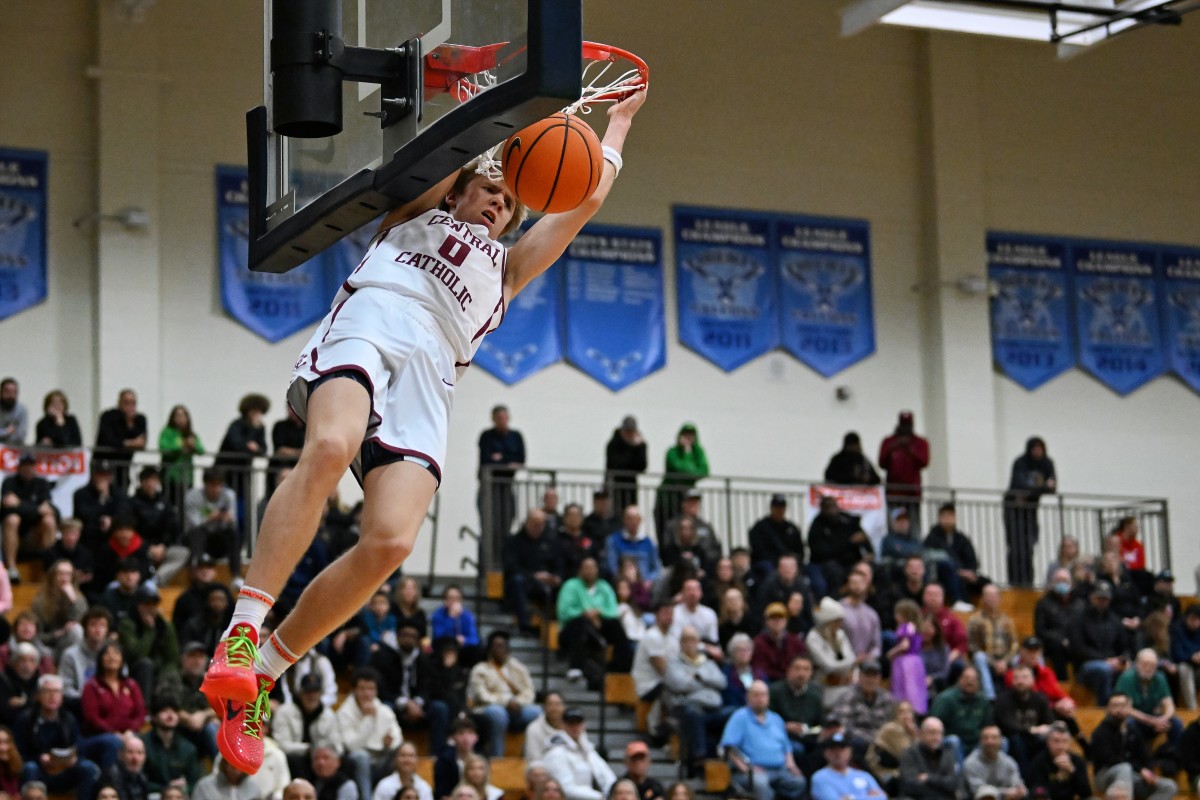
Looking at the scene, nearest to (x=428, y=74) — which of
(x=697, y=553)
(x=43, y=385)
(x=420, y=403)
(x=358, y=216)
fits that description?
(x=358, y=216)

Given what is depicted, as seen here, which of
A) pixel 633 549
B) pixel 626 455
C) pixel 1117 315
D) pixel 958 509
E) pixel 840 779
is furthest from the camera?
pixel 1117 315

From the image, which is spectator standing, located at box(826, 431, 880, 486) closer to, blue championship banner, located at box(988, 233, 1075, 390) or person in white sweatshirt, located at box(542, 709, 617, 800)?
blue championship banner, located at box(988, 233, 1075, 390)

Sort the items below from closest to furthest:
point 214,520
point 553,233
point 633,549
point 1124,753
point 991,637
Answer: point 553,233 → point 1124,753 → point 214,520 → point 991,637 → point 633,549

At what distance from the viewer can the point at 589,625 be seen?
1733cm

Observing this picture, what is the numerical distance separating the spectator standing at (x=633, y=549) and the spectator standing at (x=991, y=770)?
3.69m

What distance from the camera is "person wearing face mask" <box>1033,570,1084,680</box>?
19266 mm

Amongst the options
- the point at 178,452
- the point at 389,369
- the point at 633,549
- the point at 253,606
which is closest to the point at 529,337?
the point at 633,549

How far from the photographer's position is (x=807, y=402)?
79.0 ft

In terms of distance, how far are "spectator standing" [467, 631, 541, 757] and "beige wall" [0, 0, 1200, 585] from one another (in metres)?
5.69

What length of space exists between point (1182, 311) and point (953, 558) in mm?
7258

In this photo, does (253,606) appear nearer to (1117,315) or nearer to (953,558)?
(953,558)

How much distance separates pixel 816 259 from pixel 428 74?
19.2 m

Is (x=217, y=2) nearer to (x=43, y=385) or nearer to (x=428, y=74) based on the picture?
(x=43, y=385)

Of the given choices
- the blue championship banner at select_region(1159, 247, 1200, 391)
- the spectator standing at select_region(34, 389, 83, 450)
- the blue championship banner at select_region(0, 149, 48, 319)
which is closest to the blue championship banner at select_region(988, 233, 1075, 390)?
the blue championship banner at select_region(1159, 247, 1200, 391)
